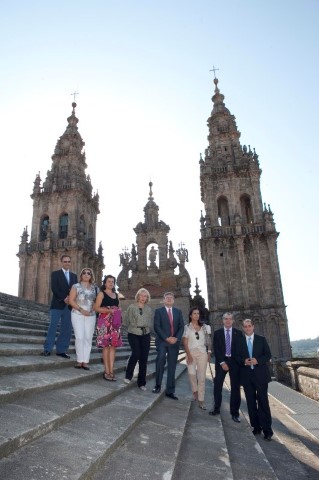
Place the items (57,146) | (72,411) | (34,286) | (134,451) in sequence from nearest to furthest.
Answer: (134,451)
(72,411)
(34,286)
(57,146)

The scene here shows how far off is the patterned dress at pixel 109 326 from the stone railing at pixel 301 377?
6.91 metres

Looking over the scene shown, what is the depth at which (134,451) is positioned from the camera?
3.24 metres

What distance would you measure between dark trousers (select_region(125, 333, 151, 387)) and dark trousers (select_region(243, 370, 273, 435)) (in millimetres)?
1880

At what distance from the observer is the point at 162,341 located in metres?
6.66

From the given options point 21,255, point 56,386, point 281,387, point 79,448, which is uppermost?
point 21,255

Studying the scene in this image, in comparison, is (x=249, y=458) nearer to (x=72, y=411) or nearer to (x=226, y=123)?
(x=72, y=411)

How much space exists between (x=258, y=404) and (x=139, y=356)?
224 cm

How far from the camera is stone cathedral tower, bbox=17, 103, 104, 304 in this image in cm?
3294

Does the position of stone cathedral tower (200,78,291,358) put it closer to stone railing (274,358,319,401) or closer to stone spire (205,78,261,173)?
stone spire (205,78,261,173)

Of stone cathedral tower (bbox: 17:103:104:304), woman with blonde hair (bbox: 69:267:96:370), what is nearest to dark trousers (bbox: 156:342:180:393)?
woman with blonde hair (bbox: 69:267:96:370)

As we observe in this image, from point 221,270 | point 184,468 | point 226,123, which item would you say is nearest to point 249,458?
point 184,468

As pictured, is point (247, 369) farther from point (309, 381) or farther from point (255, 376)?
point (309, 381)

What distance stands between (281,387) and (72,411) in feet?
30.5

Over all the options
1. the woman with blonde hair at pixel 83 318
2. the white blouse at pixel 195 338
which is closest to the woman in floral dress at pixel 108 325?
the woman with blonde hair at pixel 83 318
